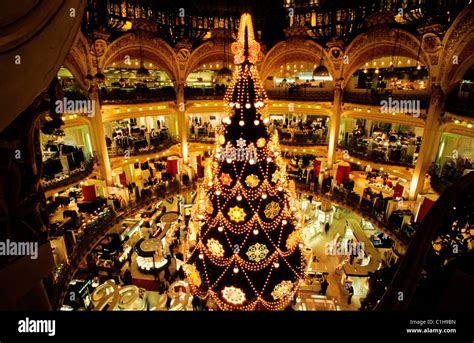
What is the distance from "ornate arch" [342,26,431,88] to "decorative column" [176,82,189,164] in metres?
10.7

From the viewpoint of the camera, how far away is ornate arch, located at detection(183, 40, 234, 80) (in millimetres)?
18055

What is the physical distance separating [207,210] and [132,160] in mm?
10768

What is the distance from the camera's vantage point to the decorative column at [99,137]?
46.6 feet

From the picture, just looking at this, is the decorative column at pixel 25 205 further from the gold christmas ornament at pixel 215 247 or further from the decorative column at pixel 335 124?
the decorative column at pixel 335 124

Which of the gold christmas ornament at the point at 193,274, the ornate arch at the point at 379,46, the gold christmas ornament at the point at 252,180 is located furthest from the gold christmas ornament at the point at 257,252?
the ornate arch at the point at 379,46

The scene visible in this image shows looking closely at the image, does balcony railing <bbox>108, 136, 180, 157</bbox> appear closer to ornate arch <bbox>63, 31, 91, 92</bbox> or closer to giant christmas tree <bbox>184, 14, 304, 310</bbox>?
ornate arch <bbox>63, 31, 91, 92</bbox>

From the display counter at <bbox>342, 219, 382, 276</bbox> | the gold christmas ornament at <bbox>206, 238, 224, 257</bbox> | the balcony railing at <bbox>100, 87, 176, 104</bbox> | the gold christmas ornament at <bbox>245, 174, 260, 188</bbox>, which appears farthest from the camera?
the balcony railing at <bbox>100, 87, 176, 104</bbox>

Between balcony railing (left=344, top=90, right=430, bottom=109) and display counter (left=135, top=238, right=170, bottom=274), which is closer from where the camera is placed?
balcony railing (left=344, top=90, right=430, bottom=109)

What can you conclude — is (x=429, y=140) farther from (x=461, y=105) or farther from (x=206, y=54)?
(x=206, y=54)

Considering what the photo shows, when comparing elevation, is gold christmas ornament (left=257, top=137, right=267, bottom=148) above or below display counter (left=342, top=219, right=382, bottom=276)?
above

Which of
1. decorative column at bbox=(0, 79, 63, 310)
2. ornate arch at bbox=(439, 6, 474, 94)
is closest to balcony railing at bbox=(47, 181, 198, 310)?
decorative column at bbox=(0, 79, 63, 310)

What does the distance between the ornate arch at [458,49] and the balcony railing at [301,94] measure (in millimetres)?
6347

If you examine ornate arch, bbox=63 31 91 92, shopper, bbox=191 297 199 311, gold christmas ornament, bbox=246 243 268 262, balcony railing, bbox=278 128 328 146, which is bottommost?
shopper, bbox=191 297 199 311

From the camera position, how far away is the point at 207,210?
831cm
